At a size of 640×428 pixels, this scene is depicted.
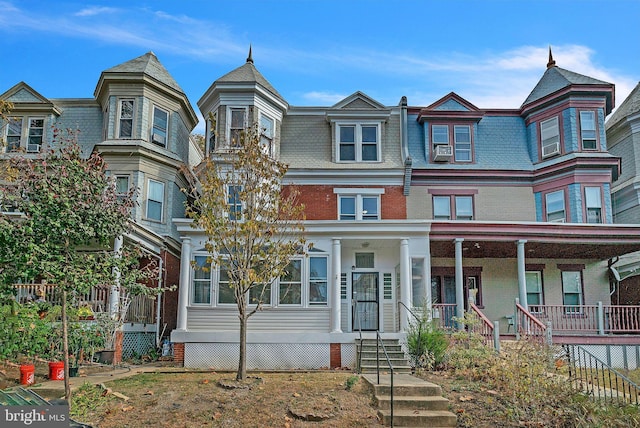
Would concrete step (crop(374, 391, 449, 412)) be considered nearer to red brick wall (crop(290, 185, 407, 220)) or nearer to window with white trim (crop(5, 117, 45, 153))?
red brick wall (crop(290, 185, 407, 220))

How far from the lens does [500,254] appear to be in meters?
18.8

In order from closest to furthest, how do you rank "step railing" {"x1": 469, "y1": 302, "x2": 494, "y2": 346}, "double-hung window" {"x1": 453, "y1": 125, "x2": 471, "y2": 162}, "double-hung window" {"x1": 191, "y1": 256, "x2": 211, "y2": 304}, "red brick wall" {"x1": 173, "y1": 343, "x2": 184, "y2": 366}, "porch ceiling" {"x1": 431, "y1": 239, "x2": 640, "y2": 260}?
"step railing" {"x1": 469, "y1": 302, "x2": 494, "y2": 346}
"red brick wall" {"x1": 173, "y1": 343, "x2": 184, "y2": 366}
"double-hung window" {"x1": 191, "y1": 256, "x2": 211, "y2": 304}
"porch ceiling" {"x1": 431, "y1": 239, "x2": 640, "y2": 260}
"double-hung window" {"x1": 453, "y1": 125, "x2": 471, "y2": 162}

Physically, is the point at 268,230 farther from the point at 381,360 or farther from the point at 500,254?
the point at 500,254

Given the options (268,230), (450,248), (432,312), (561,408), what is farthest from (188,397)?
(450,248)

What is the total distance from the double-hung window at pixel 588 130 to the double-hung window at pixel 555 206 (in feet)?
6.36

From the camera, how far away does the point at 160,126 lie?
811 inches

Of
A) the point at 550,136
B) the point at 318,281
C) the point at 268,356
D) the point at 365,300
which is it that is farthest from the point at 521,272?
the point at 268,356

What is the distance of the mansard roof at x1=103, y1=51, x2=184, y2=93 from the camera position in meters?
20.1

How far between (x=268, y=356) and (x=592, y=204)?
12514mm

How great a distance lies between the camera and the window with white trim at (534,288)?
1897 cm

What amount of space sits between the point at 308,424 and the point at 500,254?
1224 cm

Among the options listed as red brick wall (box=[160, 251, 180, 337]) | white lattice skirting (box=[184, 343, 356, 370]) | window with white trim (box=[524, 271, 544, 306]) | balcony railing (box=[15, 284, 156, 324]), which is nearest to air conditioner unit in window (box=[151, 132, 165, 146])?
red brick wall (box=[160, 251, 180, 337])

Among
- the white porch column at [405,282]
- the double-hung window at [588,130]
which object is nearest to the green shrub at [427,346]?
the white porch column at [405,282]

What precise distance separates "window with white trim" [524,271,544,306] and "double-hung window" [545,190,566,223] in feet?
6.70
